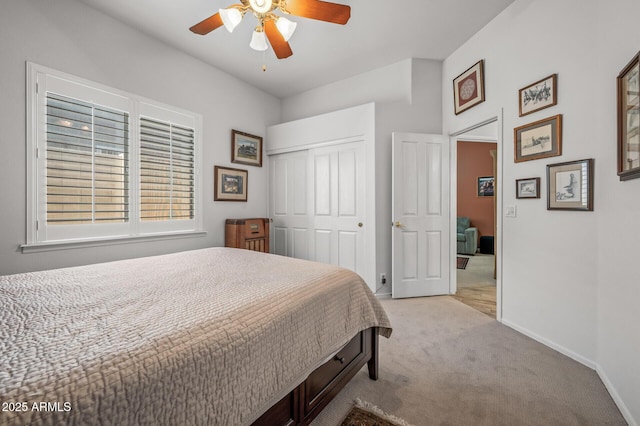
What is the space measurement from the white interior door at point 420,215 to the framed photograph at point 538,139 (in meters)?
0.97

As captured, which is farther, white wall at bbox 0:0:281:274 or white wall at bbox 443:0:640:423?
white wall at bbox 0:0:281:274

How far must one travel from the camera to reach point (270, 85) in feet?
13.3

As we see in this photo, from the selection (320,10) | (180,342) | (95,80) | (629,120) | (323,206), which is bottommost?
(180,342)

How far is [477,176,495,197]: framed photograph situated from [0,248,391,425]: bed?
6348mm

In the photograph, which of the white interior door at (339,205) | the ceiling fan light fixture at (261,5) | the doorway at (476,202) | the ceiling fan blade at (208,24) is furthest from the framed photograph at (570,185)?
the doorway at (476,202)

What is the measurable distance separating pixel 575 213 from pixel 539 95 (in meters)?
1.02

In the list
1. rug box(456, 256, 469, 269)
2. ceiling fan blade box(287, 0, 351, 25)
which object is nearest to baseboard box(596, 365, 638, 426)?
ceiling fan blade box(287, 0, 351, 25)

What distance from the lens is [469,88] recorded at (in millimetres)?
3006

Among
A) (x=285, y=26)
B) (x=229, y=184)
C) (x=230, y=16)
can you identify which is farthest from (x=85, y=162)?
(x=285, y=26)

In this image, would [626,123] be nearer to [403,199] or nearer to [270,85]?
[403,199]

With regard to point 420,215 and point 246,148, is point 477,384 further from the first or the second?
point 246,148

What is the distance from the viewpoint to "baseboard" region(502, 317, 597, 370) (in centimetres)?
189

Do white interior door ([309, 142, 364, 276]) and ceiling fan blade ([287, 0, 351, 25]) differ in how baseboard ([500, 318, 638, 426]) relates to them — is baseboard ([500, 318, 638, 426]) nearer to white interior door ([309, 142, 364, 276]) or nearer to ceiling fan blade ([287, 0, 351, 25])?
white interior door ([309, 142, 364, 276])

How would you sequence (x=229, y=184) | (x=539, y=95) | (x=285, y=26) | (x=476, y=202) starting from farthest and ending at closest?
(x=476, y=202), (x=229, y=184), (x=539, y=95), (x=285, y=26)
